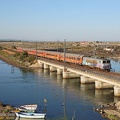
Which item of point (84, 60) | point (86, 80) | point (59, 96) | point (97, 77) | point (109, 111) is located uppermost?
point (84, 60)

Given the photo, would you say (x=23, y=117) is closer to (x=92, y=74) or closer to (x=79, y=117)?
(x=79, y=117)

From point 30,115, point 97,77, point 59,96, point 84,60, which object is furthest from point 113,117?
point 84,60

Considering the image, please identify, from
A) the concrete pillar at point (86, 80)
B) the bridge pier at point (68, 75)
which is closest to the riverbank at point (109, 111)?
the concrete pillar at point (86, 80)

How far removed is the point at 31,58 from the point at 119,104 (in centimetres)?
6055

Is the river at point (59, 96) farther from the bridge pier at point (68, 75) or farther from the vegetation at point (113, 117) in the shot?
the bridge pier at point (68, 75)

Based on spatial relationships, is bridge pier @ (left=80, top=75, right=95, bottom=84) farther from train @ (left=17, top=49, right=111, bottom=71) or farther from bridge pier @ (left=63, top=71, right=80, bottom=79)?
bridge pier @ (left=63, top=71, right=80, bottom=79)

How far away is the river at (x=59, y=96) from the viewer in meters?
36.2

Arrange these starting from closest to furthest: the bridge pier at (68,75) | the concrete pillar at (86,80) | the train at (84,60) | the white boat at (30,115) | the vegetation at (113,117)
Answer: the vegetation at (113,117) → the white boat at (30,115) → the train at (84,60) → the concrete pillar at (86,80) → the bridge pier at (68,75)

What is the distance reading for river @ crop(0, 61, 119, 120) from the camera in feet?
119

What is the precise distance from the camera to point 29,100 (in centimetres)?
4331

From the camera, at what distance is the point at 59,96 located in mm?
45812

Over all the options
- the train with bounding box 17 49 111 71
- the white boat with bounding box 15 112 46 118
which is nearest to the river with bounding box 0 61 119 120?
the white boat with bounding box 15 112 46 118

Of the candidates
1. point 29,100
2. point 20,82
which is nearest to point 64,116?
point 29,100

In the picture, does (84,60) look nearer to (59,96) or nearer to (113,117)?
(59,96)
